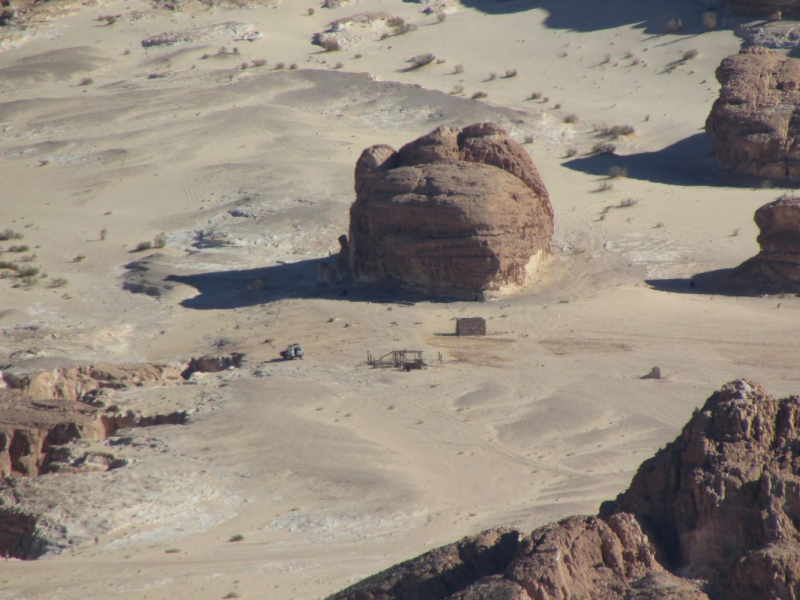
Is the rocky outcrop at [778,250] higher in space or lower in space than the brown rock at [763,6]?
lower

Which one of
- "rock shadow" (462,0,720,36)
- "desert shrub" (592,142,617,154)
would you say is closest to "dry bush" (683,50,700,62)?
"rock shadow" (462,0,720,36)

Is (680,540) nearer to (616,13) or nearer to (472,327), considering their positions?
(472,327)

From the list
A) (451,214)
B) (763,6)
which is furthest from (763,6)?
(451,214)

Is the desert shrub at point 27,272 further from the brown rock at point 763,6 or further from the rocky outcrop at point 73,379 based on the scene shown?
the brown rock at point 763,6

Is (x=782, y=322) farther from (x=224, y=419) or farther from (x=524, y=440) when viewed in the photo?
(x=224, y=419)

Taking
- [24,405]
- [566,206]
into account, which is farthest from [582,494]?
[566,206]

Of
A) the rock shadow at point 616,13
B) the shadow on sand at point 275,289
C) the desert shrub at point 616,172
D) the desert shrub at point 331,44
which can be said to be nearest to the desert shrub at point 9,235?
the shadow on sand at point 275,289

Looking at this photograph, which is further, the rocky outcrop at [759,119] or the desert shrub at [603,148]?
the desert shrub at [603,148]
